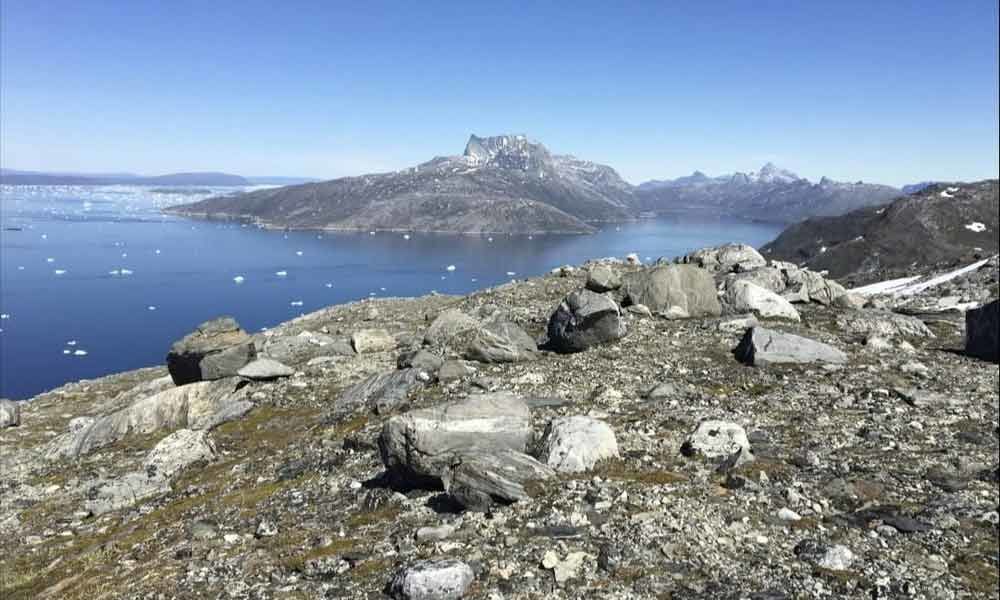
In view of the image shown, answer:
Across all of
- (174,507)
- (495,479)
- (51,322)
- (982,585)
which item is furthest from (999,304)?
(51,322)

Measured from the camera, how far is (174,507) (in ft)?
47.8

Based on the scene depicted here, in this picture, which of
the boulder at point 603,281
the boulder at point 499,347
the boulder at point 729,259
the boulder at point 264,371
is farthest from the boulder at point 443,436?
the boulder at point 729,259

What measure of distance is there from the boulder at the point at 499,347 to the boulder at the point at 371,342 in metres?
7.26

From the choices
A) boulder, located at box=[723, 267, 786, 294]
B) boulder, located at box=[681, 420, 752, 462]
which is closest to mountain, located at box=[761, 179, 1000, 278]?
boulder, located at box=[723, 267, 786, 294]

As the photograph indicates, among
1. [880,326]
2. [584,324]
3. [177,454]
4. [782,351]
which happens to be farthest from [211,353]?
[880,326]

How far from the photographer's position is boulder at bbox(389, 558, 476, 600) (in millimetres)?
8469

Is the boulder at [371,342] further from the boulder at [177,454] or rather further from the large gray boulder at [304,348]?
the boulder at [177,454]

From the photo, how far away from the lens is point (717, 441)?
1334 cm

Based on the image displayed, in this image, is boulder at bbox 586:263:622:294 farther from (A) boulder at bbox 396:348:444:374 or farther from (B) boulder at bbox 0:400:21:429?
(B) boulder at bbox 0:400:21:429

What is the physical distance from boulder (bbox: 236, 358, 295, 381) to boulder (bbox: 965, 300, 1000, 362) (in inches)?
1026

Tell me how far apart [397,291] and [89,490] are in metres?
164

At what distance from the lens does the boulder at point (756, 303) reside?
86.0 feet

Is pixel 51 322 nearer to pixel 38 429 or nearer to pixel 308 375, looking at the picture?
pixel 38 429

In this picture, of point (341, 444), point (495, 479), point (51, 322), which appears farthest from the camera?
point (51, 322)
